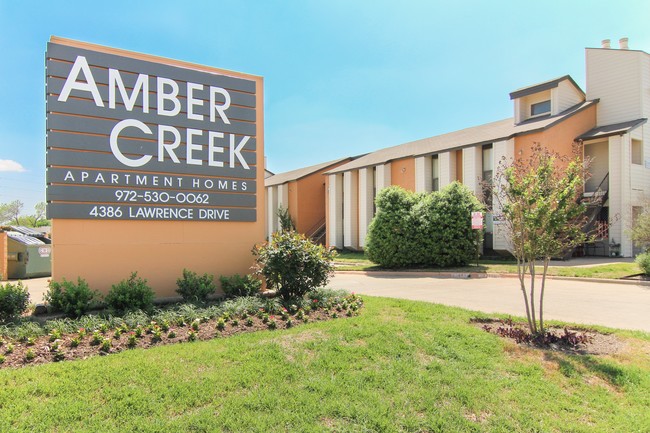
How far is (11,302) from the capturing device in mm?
5883

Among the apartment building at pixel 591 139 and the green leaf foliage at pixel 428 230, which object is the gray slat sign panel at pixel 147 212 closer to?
the green leaf foliage at pixel 428 230

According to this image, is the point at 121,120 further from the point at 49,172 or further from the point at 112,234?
the point at 112,234

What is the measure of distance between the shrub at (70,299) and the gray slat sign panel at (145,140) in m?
1.39

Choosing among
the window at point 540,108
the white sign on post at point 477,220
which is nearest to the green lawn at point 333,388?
the white sign on post at point 477,220

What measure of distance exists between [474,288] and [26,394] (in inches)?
427

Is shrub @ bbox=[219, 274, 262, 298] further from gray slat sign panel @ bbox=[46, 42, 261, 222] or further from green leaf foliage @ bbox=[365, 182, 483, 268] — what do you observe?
green leaf foliage @ bbox=[365, 182, 483, 268]

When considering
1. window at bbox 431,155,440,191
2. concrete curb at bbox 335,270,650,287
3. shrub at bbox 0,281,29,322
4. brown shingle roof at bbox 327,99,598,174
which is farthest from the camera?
window at bbox 431,155,440,191

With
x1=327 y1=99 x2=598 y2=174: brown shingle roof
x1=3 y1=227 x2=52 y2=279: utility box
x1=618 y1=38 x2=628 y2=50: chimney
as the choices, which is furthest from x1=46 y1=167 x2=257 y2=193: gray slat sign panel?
x1=618 y1=38 x2=628 y2=50: chimney

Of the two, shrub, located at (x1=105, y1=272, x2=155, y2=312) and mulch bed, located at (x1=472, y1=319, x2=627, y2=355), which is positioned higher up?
shrub, located at (x1=105, y1=272, x2=155, y2=312)

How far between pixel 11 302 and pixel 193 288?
2680 mm

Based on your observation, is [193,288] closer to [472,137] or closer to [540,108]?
[472,137]

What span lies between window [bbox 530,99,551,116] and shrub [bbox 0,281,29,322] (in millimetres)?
25093

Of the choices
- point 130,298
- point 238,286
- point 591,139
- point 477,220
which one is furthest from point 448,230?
point 130,298

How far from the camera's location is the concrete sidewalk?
7.61m
